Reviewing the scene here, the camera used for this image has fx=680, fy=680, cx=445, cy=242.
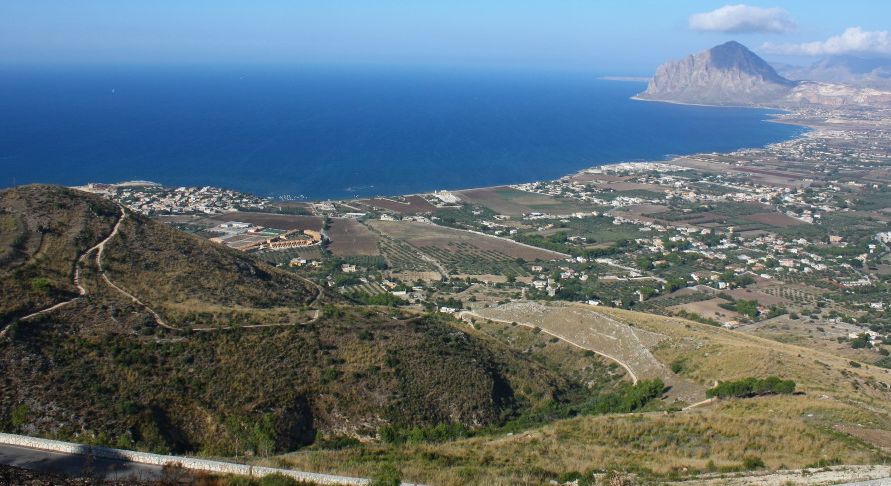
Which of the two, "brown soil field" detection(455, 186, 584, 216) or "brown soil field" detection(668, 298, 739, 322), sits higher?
"brown soil field" detection(455, 186, 584, 216)

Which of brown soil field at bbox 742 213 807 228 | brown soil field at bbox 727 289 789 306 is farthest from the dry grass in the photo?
brown soil field at bbox 742 213 807 228

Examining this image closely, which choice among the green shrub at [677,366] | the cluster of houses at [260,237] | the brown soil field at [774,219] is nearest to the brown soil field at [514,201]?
the brown soil field at [774,219]

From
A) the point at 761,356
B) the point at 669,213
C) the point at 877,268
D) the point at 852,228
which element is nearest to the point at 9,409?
the point at 761,356

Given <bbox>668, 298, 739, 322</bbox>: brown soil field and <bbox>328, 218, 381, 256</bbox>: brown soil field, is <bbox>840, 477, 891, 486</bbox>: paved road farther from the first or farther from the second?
<bbox>328, 218, 381, 256</bbox>: brown soil field

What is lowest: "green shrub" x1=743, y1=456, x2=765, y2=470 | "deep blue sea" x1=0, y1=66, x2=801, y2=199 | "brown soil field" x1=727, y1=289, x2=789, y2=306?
"brown soil field" x1=727, y1=289, x2=789, y2=306

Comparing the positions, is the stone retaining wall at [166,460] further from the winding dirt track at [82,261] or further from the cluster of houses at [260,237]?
the cluster of houses at [260,237]

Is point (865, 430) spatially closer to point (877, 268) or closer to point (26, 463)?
point (26, 463)
